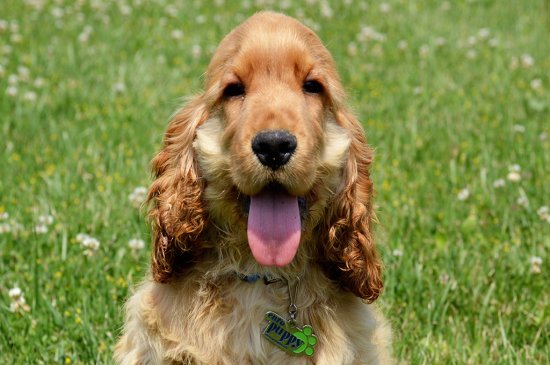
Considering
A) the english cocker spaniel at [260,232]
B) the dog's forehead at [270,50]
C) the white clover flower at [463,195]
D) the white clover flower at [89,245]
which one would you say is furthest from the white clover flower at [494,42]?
the dog's forehead at [270,50]

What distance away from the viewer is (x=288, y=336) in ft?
10.8

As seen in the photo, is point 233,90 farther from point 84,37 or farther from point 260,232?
point 84,37

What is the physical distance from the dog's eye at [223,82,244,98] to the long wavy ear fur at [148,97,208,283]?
0.14 meters

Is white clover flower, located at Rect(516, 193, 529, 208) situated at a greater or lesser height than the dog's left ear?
lesser

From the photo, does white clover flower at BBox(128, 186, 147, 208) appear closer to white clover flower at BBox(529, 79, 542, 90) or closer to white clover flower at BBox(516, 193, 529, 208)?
white clover flower at BBox(516, 193, 529, 208)

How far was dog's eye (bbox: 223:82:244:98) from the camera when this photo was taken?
3248mm

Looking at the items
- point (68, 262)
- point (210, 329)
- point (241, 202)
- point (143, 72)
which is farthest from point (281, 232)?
point (143, 72)

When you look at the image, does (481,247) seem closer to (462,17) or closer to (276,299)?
(276,299)

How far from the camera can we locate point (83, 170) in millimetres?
5820

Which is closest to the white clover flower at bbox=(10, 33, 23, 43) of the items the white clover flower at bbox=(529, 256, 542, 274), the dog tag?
the white clover flower at bbox=(529, 256, 542, 274)

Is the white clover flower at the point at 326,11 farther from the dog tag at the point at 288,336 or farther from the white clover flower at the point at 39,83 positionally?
the dog tag at the point at 288,336

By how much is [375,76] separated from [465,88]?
0.78 metres

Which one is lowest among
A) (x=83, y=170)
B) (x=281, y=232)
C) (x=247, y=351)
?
(x=83, y=170)

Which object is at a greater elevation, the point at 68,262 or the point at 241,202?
the point at 241,202
